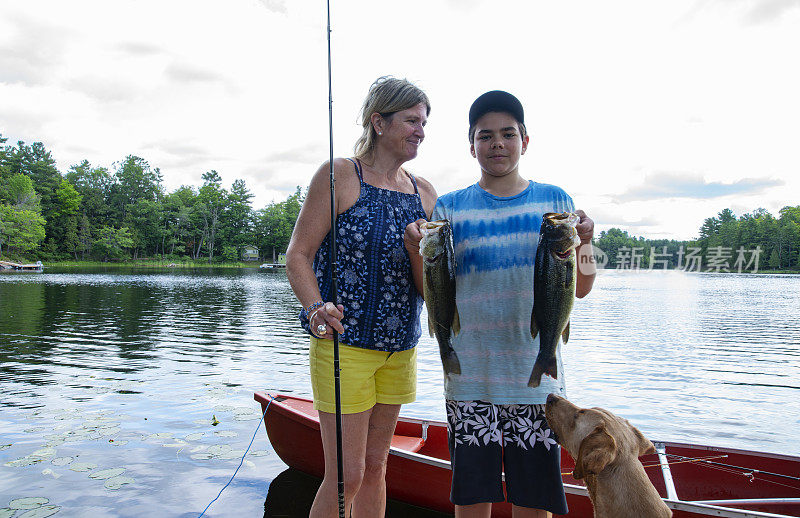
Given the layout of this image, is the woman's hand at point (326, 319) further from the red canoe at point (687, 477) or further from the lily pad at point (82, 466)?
the lily pad at point (82, 466)

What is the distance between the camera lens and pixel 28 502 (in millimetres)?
6395

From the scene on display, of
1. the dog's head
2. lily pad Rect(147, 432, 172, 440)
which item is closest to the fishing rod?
the dog's head

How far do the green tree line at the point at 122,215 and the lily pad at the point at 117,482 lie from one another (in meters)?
77.7

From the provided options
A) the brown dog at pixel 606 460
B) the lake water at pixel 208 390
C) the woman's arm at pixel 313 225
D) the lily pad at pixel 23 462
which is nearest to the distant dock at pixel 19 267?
the lake water at pixel 208 390

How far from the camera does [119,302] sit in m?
30.7

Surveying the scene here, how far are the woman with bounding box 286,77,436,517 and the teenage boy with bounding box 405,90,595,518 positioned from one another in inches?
14.3

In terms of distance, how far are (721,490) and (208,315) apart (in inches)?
979

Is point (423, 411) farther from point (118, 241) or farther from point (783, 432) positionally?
point (118, 241)

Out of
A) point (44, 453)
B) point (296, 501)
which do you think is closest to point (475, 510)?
point (296, 501)

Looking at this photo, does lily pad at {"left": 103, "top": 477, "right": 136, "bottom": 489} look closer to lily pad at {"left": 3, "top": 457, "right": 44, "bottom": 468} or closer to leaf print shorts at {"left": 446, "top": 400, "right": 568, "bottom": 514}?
lily pad at {"left": 3, "top": 457, "right": 44, "bottom": 468}

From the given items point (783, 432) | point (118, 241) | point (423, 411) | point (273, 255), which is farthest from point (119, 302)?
point (273, 255)

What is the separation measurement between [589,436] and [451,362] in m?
0.77

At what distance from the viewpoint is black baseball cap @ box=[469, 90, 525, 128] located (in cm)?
282

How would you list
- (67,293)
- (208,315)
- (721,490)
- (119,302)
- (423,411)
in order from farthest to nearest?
(67,293), (119,302), (208,315), (423,411), (721,490)
